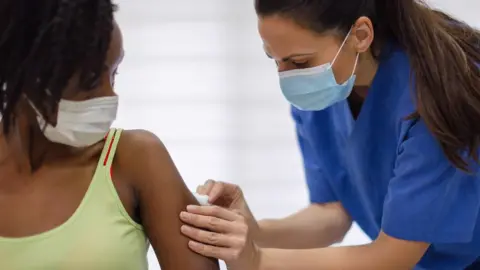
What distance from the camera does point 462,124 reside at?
4.28 ft

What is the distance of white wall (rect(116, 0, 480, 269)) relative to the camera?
2.38 metres

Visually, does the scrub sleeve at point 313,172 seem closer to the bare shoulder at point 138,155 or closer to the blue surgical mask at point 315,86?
the blue surgical mask at point 315,86

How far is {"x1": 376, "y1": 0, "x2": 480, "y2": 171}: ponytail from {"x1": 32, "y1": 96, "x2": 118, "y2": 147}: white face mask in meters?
0.56

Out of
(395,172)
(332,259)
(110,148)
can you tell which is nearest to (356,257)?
(332,259)

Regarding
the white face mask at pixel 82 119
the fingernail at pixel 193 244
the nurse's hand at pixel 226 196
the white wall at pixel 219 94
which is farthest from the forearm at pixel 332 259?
the white wall at pixel 219 94

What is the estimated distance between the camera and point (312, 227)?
1765 mm

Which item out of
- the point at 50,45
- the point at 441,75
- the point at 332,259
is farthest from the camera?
the point at 332,259

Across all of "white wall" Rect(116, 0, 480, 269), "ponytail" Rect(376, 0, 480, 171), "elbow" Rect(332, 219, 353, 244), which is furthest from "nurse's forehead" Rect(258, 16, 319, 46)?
"white wall" Rect(116, 0, 480, 269)

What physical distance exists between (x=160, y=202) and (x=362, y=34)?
50 centimetres

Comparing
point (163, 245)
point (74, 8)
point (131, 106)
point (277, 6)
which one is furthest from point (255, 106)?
point (74, 8)

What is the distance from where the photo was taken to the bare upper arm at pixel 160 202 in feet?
4.01

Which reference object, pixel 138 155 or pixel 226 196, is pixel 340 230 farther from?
pixel 138 155

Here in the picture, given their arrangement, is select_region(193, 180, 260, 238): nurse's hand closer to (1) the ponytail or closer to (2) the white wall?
(1) the ponytail

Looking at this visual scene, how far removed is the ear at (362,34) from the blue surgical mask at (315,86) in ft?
0.06
